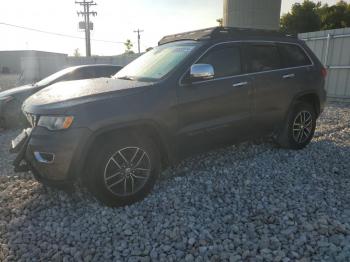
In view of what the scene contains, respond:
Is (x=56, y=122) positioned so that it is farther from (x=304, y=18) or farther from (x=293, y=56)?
(x=304, y=18)

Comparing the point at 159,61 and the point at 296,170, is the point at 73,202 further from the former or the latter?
the point at 296,170

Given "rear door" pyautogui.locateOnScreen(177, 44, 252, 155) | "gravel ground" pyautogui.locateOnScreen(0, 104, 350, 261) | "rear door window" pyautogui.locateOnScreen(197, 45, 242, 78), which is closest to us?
"gravel ground" pyautogui.locateOnScreen(0, 104, 350, 261)

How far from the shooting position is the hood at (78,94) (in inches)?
128

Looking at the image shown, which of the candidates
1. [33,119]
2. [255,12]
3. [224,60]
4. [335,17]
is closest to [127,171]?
[33,119]

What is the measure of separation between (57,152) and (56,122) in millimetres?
300

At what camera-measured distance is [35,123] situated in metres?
3.35

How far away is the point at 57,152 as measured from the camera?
3.11 metres

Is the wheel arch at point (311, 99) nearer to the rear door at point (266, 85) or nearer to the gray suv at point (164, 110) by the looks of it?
the gray suv at point (164, 110)

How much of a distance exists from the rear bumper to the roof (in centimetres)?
215

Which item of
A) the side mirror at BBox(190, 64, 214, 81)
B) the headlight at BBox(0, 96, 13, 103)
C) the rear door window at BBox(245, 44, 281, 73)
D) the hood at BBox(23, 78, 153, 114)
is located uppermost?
the rear door window at BBox(245, 44, 281, 73)

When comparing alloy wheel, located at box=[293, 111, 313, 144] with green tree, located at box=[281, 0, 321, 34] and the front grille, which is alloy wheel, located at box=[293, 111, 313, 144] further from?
green tree, located at box=[281, 0, 321, 34]

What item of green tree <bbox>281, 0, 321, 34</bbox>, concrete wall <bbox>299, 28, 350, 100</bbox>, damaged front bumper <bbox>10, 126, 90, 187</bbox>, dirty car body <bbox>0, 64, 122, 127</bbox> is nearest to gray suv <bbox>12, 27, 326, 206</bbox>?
damaged front bumper <bbox>10, 126, 90, 187</bbox>

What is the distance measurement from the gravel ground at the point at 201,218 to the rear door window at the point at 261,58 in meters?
1.41

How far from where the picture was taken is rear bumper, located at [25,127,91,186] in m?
3.10
